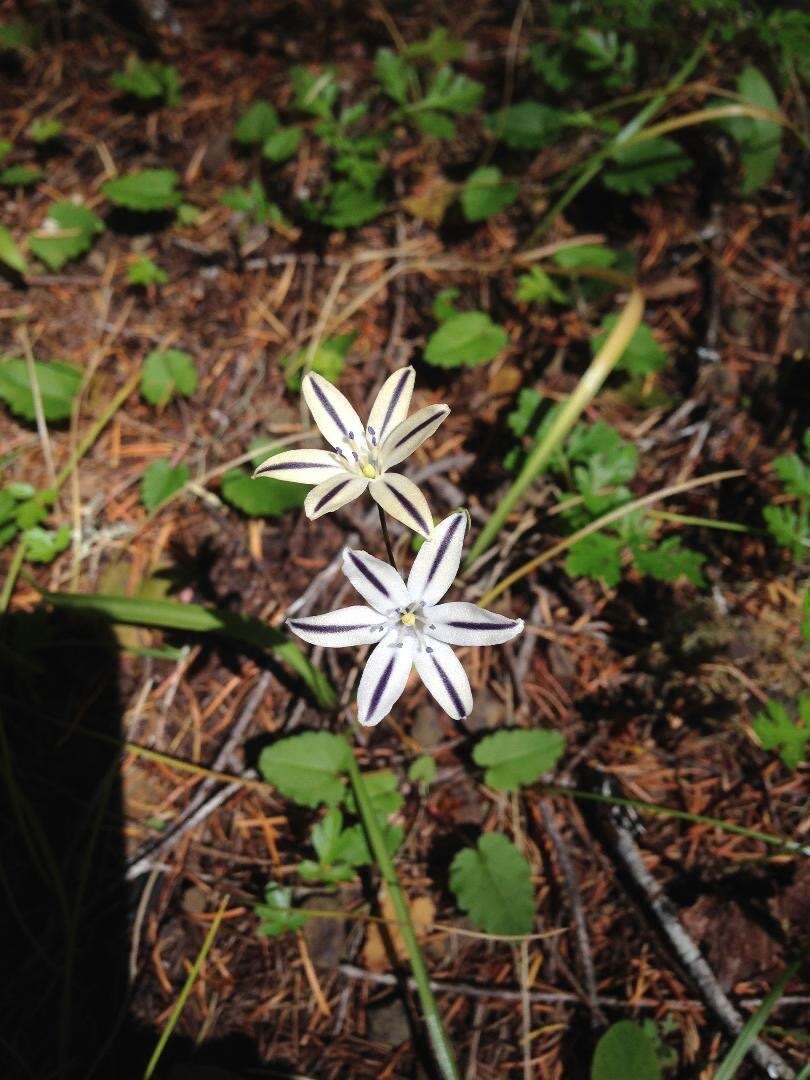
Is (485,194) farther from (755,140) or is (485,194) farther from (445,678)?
(445,678)

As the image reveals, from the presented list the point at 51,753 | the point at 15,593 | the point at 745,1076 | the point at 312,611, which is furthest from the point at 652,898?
the point at 15,593

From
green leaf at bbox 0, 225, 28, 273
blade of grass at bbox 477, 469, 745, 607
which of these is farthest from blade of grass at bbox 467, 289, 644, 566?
green leaf at bbox 0, 225, 28, 273

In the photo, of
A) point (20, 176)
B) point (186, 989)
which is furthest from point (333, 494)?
point (20, 176)

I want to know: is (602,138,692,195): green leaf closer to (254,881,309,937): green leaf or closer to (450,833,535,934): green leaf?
(450,833,535,934): green leaf

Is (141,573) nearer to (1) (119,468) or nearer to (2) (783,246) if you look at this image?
(1) (119,468)

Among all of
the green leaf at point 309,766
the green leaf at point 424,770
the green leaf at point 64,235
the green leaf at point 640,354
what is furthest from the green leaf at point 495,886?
the green leaf at point 64,235

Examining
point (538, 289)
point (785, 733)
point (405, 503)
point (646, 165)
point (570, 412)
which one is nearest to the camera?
point (405, 503)
